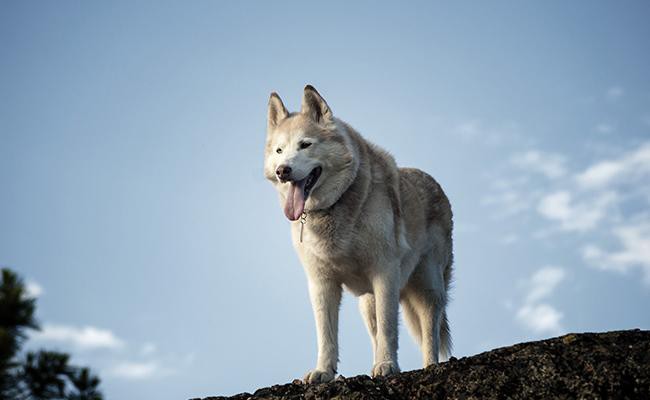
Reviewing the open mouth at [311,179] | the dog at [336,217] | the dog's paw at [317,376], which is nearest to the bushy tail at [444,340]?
the dog at [336,217]

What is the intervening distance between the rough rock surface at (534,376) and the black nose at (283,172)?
245 centimetres

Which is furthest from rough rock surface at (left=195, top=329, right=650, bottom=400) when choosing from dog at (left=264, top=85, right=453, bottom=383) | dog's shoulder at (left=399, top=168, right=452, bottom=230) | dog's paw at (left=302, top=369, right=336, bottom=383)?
dog's shoulder at (left=399, top=168, right=452, bottom=230)

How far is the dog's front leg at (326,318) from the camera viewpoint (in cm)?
821

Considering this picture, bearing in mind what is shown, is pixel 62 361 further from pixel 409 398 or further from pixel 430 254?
pixel 430 254

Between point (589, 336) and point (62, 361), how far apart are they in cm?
415

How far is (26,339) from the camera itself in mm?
4551

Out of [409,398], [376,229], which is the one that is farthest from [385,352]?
[409,398]

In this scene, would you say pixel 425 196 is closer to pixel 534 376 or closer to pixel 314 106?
pixel 314 106

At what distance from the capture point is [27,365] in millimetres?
4434

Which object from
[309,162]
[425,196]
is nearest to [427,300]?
[425,196]

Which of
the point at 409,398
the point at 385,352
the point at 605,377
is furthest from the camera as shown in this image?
the point at 385,352

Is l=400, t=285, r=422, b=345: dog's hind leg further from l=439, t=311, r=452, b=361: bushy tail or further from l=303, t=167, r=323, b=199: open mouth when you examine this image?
l=303, t=167, r=323, b=199: open mouth

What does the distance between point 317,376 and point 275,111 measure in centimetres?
321

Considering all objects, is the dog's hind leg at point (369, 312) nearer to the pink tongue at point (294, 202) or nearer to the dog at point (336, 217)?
the dog at point (336, 217)
